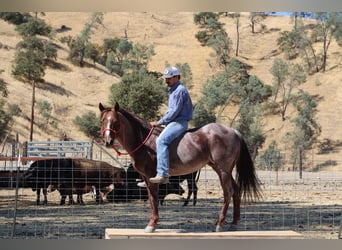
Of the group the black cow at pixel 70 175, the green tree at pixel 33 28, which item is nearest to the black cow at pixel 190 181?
the black cow at pixel 70 175

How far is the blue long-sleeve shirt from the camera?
6.05 metres

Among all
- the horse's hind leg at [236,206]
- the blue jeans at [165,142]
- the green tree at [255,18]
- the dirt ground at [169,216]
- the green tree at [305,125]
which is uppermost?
the green tree at [255,18]

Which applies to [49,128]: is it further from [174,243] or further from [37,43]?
[174,243]

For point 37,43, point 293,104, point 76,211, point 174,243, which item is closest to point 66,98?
point 37,43

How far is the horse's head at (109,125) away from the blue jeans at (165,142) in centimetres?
39

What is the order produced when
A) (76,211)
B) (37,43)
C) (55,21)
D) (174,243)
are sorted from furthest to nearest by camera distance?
(55,21), (37,43), (76,211), (174,243)

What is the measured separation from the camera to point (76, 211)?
34.8 ft

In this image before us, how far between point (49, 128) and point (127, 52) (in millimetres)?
12078

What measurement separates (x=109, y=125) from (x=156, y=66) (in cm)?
3694

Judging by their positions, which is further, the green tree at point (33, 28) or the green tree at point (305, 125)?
the green tree at point (33, 28)

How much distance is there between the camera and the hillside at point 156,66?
3472 cm

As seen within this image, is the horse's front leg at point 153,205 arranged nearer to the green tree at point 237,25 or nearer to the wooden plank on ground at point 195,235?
the wooden plank on ground at point 195,235

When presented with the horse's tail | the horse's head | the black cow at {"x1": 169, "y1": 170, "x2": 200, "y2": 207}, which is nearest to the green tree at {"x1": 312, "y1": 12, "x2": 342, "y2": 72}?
the black cow at {"x1": 169, "y1": 170, "x2": 200, "y2": 207}
